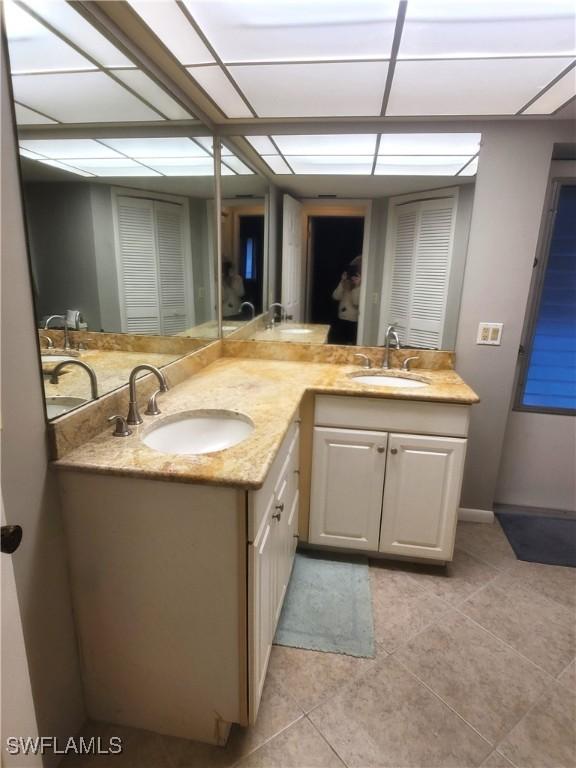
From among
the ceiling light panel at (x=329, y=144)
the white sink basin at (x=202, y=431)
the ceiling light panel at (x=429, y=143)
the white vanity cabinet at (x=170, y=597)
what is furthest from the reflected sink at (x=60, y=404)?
the ceiling light panel at (x=429, y=143)

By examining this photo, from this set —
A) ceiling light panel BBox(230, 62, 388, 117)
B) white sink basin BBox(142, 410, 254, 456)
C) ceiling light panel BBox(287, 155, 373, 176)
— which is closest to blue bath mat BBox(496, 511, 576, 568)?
white sink basin BBox(142, 410, 254, 456)

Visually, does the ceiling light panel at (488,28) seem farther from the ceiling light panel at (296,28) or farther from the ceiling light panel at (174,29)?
the ceiling light panel at (174,29)

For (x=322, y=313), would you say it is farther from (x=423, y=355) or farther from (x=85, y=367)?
(x=85, y=367)

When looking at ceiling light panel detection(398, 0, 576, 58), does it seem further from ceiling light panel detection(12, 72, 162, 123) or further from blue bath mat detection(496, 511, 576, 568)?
blue bath mat detection(496, 511, 576, 568)

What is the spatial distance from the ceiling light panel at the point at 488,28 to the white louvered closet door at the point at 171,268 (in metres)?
1.04

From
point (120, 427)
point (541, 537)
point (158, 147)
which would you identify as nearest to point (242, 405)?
point (120, 427)

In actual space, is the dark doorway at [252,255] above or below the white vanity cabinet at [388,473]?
above

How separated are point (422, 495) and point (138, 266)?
1583mm

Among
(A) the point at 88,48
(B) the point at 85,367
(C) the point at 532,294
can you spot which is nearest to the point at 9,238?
(B) the point at 85,367

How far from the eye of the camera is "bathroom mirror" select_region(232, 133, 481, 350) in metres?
2.04

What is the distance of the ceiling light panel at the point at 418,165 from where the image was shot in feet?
6.68

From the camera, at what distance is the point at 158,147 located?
162 cm

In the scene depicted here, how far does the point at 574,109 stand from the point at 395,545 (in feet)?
6.91

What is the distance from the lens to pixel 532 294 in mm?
2299
